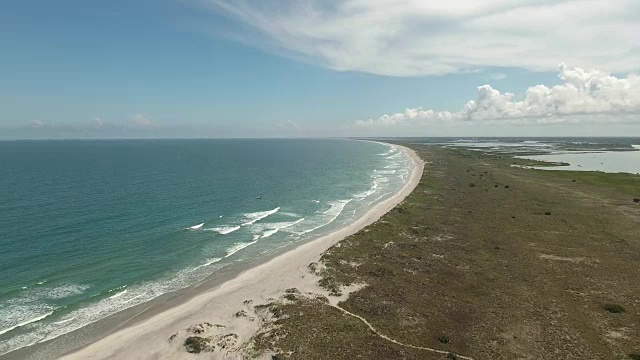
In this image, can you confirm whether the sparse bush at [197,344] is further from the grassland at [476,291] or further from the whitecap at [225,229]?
the whitecap at [225,229]

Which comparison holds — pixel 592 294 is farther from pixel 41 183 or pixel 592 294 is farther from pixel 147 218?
pixel 41 183

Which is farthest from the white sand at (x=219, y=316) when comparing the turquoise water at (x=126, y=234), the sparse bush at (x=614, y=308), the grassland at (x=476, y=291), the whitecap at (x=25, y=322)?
the sparse bush at (x=614, y=308)

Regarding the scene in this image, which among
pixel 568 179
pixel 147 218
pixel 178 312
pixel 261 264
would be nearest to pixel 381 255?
pixel 261 264

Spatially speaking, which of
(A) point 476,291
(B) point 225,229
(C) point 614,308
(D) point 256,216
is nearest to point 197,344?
(A) point 476,291

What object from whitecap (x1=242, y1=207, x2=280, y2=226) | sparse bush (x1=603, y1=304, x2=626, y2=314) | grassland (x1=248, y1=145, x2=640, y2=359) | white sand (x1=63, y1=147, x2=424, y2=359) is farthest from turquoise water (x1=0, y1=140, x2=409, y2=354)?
sparse bush (x1=603, y1=304, x2=626, y2=314)

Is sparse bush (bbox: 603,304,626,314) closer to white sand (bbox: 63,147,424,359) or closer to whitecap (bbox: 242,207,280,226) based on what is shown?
white sand (bbox: 63,147,424,359)

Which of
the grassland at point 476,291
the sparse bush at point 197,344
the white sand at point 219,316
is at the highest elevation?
the grassland at point 476,291
